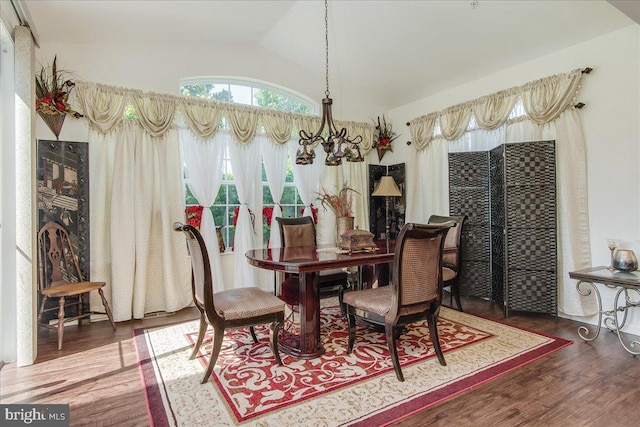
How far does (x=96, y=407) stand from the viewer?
2.00 metres

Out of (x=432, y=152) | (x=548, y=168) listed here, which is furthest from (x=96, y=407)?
(x=432, y=152)

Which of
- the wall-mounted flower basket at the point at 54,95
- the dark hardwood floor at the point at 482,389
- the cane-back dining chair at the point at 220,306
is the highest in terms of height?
the wall-mounted flower basket at the point at 54,95

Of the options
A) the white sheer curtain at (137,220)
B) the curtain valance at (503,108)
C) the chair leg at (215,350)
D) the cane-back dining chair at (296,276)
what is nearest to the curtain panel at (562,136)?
the curtain valance at (503,108)

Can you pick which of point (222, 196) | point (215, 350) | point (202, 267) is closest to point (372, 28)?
point (222, 196)

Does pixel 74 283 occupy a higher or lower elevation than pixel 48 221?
lower

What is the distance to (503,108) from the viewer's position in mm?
3961

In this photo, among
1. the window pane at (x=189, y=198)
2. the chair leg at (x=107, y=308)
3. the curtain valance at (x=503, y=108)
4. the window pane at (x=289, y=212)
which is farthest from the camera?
the window pane at (x=289, y=212)

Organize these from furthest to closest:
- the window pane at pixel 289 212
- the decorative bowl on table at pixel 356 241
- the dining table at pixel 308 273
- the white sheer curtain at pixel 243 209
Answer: the window pane at pixel 289 212
the white sheer curtain at pixel 243 209
the decorative bowl on table at pixel 356 241
the dining table at pixel 308 273

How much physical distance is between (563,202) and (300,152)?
2.66 meters

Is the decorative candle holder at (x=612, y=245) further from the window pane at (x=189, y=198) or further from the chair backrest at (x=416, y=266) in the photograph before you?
the window pane at (x=189, y=198)

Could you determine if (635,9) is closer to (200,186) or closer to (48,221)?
(200,186)

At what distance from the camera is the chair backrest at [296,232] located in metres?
3.77

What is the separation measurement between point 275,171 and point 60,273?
2.52m

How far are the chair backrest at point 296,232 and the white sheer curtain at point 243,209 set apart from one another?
70cm
